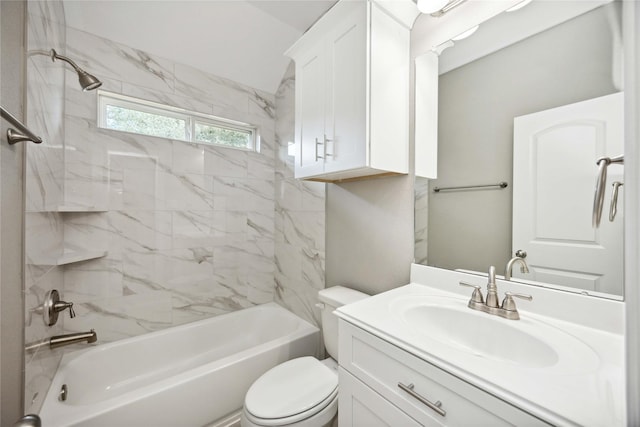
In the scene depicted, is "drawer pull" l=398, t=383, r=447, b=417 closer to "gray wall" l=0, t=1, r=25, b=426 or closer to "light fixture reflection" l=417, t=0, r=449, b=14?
"gray wall" l=0, t=1, r=25, b=426

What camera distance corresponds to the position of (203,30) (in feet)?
6.15

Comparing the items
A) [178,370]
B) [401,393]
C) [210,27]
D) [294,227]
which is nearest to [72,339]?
[178,370]

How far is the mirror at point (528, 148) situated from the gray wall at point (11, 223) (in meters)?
1.59

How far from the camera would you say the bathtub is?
1141mm

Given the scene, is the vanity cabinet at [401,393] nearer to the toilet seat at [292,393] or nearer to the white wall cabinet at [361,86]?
the toilet seat at [292,393]

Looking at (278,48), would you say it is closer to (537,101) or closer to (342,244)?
(342,244)

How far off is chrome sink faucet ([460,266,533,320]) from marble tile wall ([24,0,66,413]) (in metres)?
1.65

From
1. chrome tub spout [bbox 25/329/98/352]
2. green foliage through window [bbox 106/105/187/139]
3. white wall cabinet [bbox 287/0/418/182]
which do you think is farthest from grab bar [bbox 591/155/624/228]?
green foliage through window [bbox 106/105/187/139]

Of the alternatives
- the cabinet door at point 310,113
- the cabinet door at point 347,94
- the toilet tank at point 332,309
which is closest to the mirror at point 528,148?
the cabinet door at point 347,94

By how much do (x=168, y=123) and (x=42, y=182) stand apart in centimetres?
105

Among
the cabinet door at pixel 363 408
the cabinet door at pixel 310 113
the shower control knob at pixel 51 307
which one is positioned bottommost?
the cabinet door at pixel 363 408

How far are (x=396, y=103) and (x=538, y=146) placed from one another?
2.07 ft

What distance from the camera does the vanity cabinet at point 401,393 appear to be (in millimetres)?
550

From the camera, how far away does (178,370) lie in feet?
6.00
